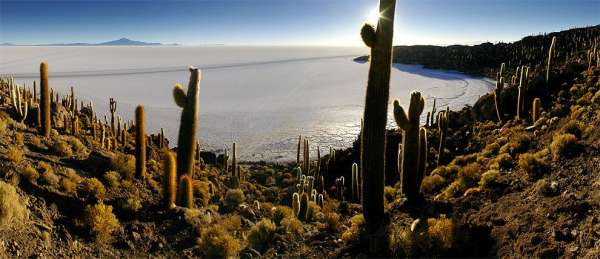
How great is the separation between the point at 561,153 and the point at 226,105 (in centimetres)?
5950

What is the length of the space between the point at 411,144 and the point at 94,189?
838 cm

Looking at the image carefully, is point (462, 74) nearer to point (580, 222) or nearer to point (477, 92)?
point (477, 92)

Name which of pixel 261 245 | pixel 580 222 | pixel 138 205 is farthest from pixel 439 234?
pixel 138 205

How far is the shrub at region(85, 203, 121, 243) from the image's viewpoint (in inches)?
367

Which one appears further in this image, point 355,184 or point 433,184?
point 355,184

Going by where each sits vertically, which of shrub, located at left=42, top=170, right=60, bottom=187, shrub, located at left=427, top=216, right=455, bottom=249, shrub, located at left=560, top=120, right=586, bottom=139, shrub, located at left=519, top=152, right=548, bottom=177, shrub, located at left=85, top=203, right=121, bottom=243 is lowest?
shrub, located at left=85, top=203, right=121, bottom=243

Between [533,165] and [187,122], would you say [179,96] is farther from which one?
[533,165]

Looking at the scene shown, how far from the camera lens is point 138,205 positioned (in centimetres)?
1155

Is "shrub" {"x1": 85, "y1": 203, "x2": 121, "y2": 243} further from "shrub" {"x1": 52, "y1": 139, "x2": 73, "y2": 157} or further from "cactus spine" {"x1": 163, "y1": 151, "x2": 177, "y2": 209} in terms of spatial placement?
"shrub" {"x1": 52, "y1": 139, "x2": 73, "y2": 157}

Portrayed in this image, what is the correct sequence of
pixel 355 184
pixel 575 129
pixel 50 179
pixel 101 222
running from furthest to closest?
pixel 355 184 < pixel 575 129 < pixel 50 179 < pixel 101 222

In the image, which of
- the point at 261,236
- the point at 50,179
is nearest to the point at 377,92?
the point at 261,236

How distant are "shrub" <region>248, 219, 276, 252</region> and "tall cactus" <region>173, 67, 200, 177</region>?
336 cm

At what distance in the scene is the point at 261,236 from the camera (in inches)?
435

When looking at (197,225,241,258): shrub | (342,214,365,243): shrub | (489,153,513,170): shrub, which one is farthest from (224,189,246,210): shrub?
(489,153,513,170): shrub
